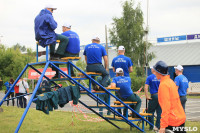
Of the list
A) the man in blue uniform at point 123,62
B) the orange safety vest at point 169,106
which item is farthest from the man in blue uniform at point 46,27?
the orange safety vest at point 169,106

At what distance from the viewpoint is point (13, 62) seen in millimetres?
57156

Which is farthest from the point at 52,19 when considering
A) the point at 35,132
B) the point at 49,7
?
the point at 35,132

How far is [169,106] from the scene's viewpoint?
5000 mm

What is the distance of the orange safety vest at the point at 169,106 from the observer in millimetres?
4992

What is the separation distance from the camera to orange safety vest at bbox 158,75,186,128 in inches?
197

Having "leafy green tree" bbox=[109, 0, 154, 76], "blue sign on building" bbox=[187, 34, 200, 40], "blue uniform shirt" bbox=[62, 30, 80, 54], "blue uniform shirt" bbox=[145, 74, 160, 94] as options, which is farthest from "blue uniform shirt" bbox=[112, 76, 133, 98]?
"blue sign on building" bbox=[187, 34, 200, 40]

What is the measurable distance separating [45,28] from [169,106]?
455cm

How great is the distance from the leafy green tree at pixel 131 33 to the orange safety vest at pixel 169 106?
37242 millimetres

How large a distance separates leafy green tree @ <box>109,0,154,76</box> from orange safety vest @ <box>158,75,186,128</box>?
122 feet

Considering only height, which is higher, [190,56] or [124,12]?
[124,12]

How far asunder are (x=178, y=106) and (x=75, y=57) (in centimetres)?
417

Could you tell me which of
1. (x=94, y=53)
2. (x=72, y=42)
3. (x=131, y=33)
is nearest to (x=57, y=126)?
(x=94, y=53)

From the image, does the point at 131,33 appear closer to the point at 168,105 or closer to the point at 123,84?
the point at 123,84

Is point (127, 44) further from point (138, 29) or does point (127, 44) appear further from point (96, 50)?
point (96, 50)
